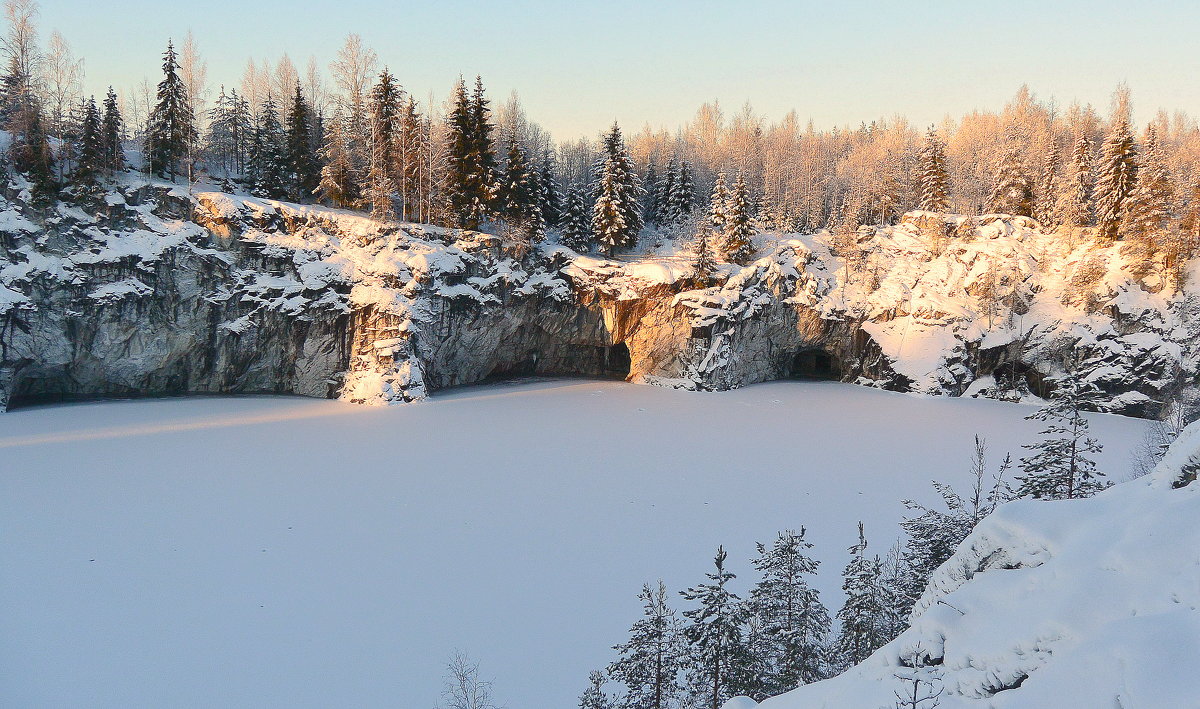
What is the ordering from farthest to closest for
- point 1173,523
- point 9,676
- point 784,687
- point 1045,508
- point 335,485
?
point 335,485 → point 9,676 → point 784,687 → point 1045,508 → point 1173,523

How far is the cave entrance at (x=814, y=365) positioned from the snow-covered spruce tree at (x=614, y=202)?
14955mm

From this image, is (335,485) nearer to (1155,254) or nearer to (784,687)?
(784,687)

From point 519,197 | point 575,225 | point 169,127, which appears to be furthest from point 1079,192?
point 169,127

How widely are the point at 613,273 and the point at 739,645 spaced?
28919mm

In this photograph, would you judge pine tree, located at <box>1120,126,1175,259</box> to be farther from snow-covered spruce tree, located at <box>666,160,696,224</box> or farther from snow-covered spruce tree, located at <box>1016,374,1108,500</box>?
snow-covered spruce tree, located at <box>666,160,696,224</box>

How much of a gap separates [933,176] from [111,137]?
52.9m

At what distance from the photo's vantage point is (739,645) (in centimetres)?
853

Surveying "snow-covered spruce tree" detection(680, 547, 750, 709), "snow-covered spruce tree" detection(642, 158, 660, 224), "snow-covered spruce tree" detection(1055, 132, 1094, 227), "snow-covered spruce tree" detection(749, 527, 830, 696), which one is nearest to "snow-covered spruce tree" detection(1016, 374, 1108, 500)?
"snow-covered spruce tree" detection(749, 527, 830, 696)

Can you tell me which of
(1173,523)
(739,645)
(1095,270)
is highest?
(1095,270)

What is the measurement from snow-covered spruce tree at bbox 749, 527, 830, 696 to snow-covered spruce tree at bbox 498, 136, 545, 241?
29022 mm

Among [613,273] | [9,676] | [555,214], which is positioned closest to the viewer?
[9,676]

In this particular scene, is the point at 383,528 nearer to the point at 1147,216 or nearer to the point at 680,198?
the point at 680,198

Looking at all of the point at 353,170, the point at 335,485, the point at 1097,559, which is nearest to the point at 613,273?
the point at 353,170

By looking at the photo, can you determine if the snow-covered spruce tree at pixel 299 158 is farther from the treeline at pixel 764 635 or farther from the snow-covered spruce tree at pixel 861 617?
the snow-covered spruce tree at pixel 861 617
